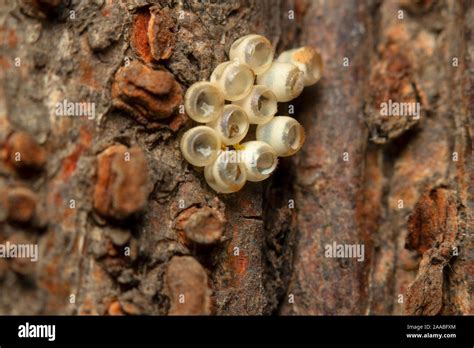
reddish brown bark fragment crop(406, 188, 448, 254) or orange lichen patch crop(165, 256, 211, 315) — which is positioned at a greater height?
reddish brown bark fragment crop(406, 188, 448, 254)

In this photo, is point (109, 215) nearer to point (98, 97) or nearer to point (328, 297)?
point (98, 97)

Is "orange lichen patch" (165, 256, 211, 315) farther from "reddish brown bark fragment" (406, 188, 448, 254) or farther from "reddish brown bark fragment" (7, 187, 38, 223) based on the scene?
"reddish brown bark fragment" (406, 188, 448, 254)

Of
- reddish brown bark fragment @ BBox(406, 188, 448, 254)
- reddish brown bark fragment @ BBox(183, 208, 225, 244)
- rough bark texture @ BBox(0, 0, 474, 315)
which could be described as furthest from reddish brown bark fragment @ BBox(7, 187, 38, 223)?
reddish brown bark fragment @ BBox(406, 188, 448, 254)

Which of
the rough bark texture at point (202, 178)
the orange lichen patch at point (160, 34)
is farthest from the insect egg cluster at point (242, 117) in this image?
the orange lichen patch at point (160, 34)
